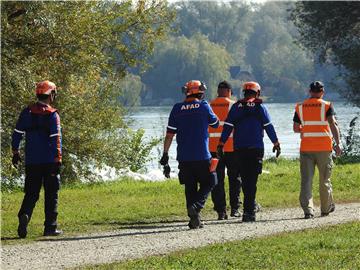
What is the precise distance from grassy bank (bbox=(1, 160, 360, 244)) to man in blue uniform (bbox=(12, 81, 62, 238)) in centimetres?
38

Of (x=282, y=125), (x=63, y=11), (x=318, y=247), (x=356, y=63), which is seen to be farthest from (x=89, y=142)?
(x=282, y=125)

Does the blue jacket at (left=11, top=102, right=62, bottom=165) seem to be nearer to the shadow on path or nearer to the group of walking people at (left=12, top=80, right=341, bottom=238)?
the group of walking people at (left=12, top=80, right=341, bottom=238)

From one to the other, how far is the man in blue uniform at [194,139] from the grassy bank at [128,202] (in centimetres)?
146

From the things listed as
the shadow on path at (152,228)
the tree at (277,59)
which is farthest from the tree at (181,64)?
the shadow on path at (152,228)

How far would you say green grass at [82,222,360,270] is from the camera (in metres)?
10.2

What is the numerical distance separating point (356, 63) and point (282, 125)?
24004 mm

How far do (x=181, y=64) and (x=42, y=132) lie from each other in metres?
85.9

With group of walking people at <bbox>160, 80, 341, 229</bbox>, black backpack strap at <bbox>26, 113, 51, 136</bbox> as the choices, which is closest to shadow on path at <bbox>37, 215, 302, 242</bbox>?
group of walking people at <bbox>160, 80, 341, 229</bbox>

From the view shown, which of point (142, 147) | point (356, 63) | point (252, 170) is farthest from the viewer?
point (356, 63)

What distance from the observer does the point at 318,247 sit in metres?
11.3

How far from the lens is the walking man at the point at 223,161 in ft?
51.2

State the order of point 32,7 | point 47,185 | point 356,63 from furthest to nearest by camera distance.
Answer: point 356,63 < point 32,7 < point 47,185

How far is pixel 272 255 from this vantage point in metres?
10.8

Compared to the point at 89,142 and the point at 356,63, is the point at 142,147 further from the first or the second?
the point at 356,63
